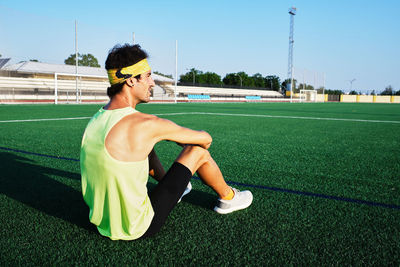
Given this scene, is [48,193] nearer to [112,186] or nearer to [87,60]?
[112,186]

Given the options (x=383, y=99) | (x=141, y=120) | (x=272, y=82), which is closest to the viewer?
(x=141, y=120)

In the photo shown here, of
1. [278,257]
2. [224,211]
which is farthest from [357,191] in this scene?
[278,257]

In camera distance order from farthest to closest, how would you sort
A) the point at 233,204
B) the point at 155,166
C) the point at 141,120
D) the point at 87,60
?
1. the point at 87,60
2. the point at 155,166
3. the point at 233,204
4. the point at 141,120

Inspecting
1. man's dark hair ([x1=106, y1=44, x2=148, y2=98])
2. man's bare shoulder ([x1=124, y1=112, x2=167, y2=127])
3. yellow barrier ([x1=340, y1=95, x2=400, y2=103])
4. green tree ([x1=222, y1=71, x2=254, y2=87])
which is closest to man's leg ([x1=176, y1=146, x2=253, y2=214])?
man's bare shoulder ([x1=124, y1=112, x2=167, y2=127])

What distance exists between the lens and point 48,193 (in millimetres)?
3137

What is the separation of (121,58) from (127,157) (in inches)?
24.0

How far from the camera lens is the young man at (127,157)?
1.80 metres

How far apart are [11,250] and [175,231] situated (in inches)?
40.9

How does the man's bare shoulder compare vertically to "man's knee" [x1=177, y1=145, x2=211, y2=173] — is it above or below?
above

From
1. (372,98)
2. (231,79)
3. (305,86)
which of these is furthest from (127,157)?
(231,79)

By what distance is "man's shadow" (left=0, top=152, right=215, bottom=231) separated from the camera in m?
2.66

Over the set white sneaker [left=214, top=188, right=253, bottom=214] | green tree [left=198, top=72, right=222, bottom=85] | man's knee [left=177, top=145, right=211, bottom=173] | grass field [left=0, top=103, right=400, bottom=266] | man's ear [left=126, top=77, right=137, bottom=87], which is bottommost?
grass field [left=0, top=103, right=400, bottom=266]

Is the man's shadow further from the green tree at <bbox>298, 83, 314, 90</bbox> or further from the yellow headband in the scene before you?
the green tree at <bbox>298, 83, 314, 90</bbox>

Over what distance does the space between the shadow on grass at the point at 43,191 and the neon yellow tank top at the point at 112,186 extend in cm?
44
